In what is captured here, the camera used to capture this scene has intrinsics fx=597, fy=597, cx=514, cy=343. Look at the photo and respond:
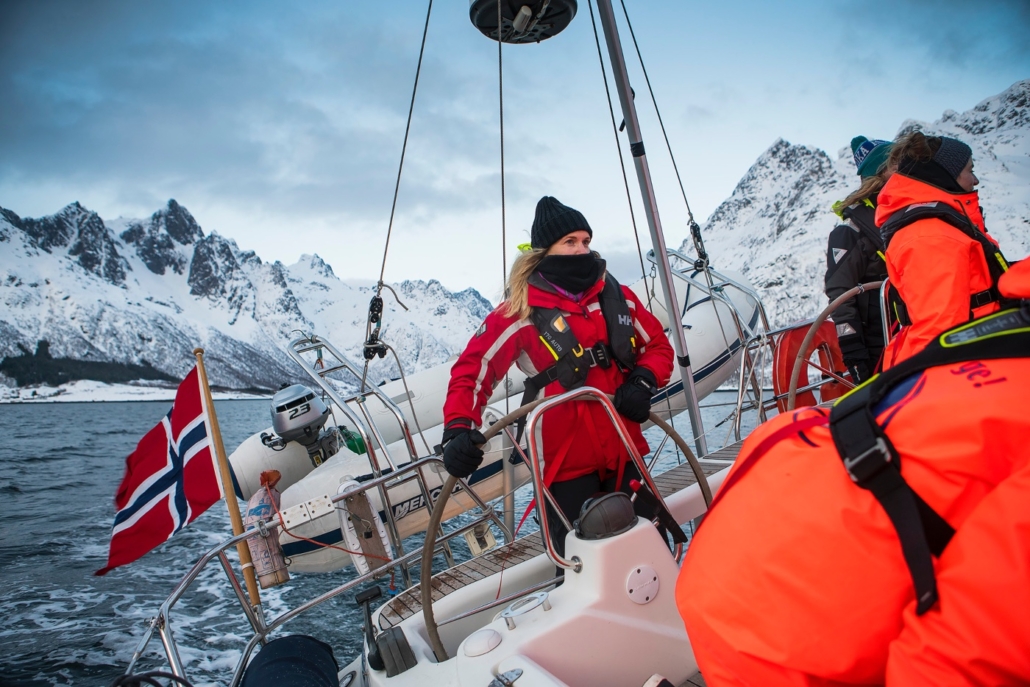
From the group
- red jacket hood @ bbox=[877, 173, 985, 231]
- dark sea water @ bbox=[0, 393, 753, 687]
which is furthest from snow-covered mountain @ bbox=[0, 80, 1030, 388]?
red jacket hood @ bbox=[877, 173, 985, 231]

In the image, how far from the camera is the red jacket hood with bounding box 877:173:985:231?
187 centimetres

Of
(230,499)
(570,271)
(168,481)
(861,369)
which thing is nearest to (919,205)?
(570,271)

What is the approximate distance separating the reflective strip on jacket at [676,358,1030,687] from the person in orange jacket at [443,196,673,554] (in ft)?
4.24

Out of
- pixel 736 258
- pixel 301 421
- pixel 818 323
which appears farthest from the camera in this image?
pixel 736 258

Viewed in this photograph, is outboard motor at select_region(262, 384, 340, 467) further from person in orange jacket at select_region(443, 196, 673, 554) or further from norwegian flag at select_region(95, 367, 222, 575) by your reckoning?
person in orange jacket at select_region(443, 196, 673, 554)

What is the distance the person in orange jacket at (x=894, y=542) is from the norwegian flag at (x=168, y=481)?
104 inches

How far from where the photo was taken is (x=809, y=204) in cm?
13625

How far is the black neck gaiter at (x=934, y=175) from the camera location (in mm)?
1930

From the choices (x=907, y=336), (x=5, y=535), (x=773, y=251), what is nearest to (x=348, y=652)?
(x=907, y=336)

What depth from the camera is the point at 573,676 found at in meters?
1.57

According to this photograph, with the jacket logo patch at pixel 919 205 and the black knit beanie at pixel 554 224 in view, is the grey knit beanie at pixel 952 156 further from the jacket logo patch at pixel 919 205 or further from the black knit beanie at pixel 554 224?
the black knit beanie at pixel 554 224

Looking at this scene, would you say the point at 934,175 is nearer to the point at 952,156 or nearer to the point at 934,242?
the point at 952,156

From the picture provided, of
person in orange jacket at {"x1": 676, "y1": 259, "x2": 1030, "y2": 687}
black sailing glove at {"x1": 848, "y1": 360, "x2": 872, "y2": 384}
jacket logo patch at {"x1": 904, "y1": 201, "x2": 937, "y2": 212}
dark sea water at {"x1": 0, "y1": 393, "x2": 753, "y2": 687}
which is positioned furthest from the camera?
dark sea water at {"x1": 0, "y1": 393, "x2": 753, "y2": 687}

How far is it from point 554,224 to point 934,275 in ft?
4.01
